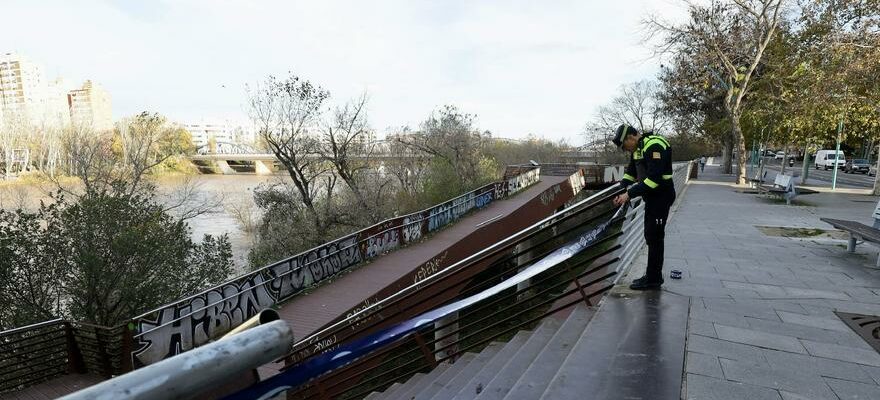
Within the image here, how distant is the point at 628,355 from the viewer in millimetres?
3107

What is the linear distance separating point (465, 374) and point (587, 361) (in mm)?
1334

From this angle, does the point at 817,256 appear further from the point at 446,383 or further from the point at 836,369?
the point at 446,383

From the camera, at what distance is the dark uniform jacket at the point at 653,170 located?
12.8ft

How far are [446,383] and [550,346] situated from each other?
1055 millimetres

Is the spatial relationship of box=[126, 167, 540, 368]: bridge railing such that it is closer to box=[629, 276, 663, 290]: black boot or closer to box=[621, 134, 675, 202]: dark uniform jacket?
box=[629, 276, 663, 290]: black boot

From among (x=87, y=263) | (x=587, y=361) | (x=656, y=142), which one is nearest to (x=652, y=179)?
(x=656, y=142)

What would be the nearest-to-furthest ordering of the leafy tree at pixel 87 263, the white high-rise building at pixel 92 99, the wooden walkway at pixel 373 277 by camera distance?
the wooden walkway at pixel 373 277 < the leafy tree at pixel 87 263 < the white high-rise building at pixel 92 99

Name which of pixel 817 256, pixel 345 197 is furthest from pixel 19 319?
pixel 345 197

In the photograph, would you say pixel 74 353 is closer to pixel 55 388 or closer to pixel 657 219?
pixel 55 388

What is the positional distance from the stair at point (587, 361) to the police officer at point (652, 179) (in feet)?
2.17

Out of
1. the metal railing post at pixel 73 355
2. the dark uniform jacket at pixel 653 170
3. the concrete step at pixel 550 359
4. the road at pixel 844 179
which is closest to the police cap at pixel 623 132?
the dark uniform jacket at pixel 653 170

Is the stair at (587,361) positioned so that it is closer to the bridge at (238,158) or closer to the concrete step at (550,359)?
the concrete step at (550,359)

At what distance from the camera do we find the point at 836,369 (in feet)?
9.61

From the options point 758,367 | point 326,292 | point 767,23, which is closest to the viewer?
point 758,367
